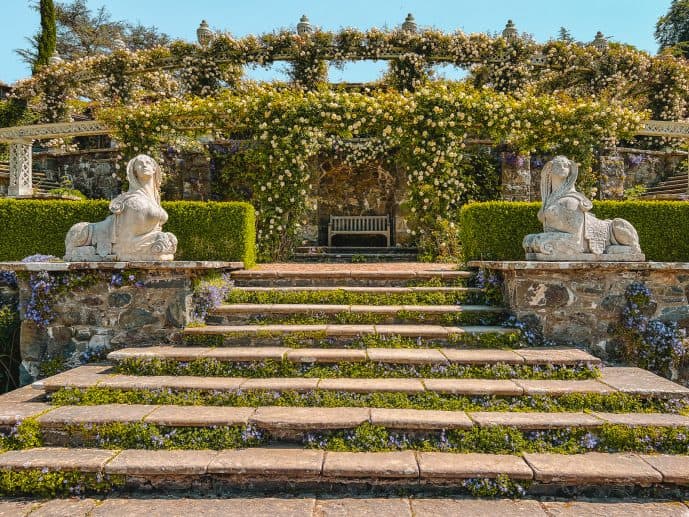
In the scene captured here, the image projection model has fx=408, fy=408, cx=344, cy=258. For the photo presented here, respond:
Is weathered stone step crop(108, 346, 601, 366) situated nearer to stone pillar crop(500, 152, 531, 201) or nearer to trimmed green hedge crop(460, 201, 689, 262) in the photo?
trimmed green hedge crop(460, 201, 689, 262)

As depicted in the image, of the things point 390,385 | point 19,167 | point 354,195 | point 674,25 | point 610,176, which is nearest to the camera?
point 390,385

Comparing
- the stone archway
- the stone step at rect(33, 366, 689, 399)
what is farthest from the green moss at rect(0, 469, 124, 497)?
the stone archway

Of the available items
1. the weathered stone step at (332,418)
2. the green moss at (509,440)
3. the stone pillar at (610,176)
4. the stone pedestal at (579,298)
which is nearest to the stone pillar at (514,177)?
the stone pillar at (610,176)

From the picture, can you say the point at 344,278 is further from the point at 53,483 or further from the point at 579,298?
the point at 53,483

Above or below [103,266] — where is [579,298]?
below

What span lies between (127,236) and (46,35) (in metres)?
18.0

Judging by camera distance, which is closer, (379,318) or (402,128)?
(379,318)

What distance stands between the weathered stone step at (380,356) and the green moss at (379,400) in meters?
0.43

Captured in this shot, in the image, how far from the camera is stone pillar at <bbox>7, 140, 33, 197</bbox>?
10383 mm

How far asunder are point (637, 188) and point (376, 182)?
6792 millimetres

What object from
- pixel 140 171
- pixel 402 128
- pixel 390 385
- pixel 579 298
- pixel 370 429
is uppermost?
pixel 402 128

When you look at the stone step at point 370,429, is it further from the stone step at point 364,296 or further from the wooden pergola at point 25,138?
the wooden pergola at point 25,138

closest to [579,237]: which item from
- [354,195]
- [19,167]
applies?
[354,195]

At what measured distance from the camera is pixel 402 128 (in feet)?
27.3
